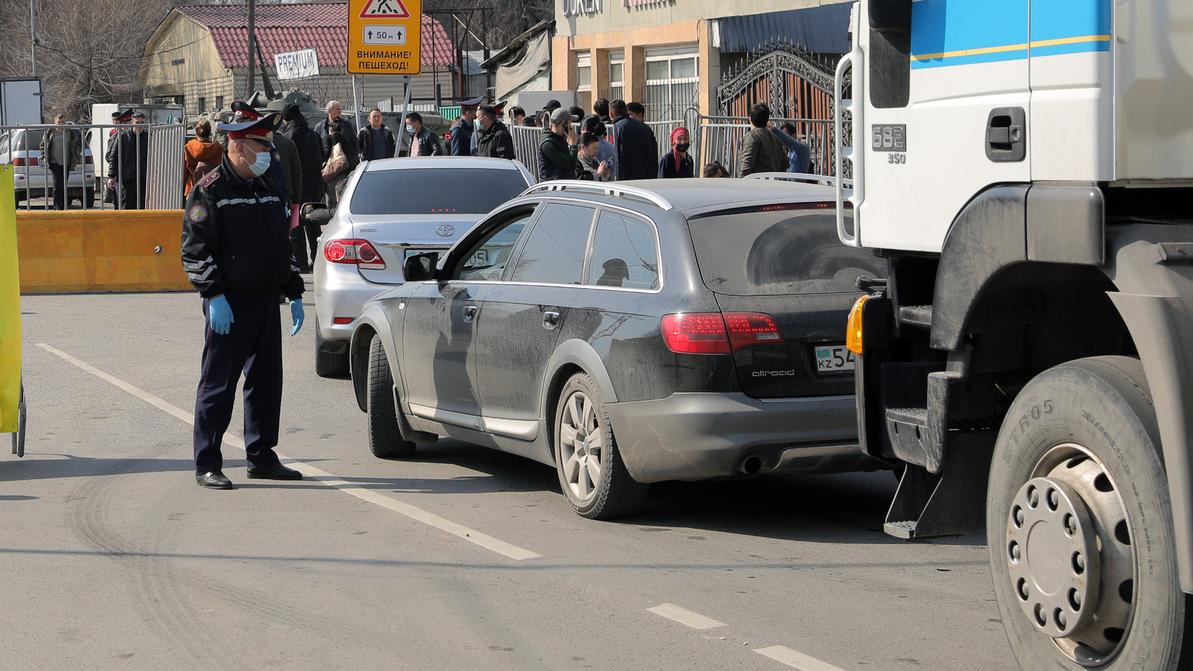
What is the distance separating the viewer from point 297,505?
8117mm

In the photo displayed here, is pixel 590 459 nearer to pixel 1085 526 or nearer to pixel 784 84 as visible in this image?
pixel 1085 526

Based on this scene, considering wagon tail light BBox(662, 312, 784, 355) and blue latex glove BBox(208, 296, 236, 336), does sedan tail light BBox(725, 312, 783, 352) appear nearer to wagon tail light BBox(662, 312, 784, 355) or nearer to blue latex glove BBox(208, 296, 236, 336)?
wagon tail light BBox(662, 312, 784, 355)

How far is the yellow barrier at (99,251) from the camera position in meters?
19.2

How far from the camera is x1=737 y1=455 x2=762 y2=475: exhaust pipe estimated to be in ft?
23.2

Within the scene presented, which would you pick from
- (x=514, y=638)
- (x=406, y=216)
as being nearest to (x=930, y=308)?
(x=514, y=638)

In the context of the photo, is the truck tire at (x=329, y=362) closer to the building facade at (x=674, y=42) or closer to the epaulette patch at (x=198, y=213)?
the epaulette patch at (x=198, y=213)

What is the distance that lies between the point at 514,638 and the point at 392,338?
12.7ft

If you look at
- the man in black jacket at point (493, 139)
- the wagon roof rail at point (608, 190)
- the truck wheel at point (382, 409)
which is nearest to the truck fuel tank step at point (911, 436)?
the wagon roof rail at point (608, 190)

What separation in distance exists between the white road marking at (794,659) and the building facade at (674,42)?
19.5 meters

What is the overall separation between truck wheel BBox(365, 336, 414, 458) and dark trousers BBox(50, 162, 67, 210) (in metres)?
12.5

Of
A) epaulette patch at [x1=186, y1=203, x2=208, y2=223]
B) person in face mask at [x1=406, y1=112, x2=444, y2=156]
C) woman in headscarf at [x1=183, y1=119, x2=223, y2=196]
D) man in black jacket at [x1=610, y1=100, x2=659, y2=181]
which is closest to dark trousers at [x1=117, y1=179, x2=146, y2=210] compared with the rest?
person in face mask at [x1=406, y1=112, x2=444, y2=156]

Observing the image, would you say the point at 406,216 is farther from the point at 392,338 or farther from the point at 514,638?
the point at 514,638

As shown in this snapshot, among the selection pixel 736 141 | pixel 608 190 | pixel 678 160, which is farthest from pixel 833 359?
pixel 736 141

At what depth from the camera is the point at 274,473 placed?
8773 mm
